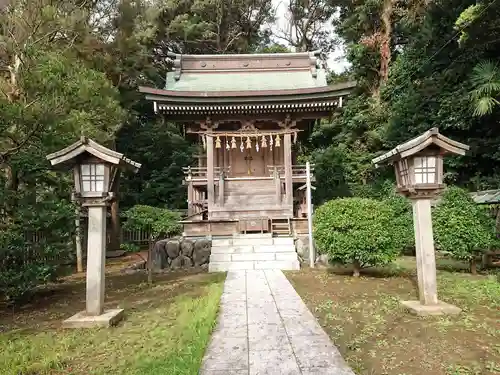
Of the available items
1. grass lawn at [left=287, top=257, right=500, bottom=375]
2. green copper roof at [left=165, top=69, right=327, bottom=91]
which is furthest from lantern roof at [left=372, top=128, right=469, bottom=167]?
green copper roof at [left=165, top=69, right=327, bottom=91]

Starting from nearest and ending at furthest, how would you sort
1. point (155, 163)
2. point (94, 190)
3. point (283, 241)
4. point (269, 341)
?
point (269, 341)
point (94, 190)
point (283, 241)
point (155, 163)

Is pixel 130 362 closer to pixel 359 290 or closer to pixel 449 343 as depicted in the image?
pixel 449 343

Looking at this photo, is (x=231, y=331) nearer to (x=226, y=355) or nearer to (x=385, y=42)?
(x=226, y=355)

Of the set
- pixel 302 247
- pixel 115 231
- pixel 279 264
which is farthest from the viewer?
pixel 115 231

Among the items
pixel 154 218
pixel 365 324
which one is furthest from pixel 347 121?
pixel 365 324

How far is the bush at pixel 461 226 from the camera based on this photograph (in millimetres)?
7625

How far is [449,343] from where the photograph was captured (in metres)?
3.90

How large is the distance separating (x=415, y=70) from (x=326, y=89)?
9.05 metres

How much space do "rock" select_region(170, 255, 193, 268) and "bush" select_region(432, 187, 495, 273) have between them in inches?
262

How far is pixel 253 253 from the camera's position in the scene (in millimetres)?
9961

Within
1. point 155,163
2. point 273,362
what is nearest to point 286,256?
point 273,362

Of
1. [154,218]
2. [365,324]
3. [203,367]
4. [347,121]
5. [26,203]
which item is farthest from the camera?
[347,121]

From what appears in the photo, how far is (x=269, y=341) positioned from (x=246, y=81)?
1290 cm

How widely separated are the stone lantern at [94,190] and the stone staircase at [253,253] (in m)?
4.51
